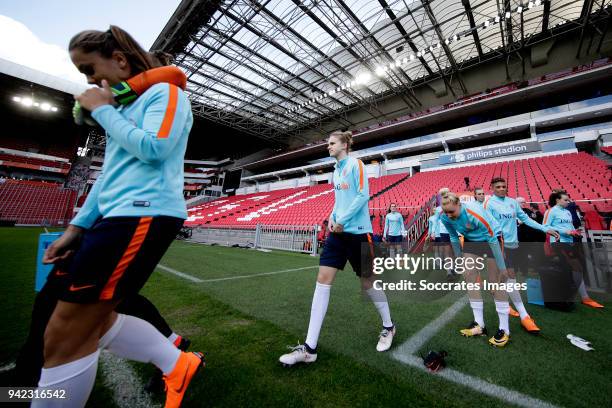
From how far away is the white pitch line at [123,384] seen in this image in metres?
1.34

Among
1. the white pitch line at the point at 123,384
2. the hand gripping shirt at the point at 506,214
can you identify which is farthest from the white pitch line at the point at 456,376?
the hand gripping shirt at the point at 506,214

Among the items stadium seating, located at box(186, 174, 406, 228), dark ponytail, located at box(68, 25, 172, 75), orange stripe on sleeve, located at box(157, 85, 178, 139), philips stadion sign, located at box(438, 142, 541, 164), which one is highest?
philips stadion sign, located at box(438, 142, 541, 164)

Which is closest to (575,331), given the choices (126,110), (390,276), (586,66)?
(390,276)

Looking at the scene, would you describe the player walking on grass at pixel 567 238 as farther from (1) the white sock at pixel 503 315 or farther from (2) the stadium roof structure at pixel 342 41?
(2) the stadium roof structure at pixel 342 41

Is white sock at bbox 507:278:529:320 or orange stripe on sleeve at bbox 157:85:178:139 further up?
orange stripe on sleeve at bbox 157:85:178:139

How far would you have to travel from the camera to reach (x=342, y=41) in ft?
46.9

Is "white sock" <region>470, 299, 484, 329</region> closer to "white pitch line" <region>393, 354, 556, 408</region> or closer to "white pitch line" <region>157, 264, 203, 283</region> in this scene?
"white pitch line" <region>393, 354, 556, 408</region>

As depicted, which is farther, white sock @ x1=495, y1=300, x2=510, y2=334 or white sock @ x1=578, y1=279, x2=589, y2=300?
white sock @ x1=578, y1=279, x2=589, y2=300

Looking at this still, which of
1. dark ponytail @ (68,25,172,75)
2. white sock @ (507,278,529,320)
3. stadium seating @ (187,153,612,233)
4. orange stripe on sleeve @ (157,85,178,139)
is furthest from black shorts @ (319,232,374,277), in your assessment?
stadium seating @ (187,153,612,233)

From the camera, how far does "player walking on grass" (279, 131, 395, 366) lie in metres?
1.92

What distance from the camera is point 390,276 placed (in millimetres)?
5262

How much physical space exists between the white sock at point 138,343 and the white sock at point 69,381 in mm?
230

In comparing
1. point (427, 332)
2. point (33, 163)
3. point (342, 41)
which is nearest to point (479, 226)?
point (427, 332)

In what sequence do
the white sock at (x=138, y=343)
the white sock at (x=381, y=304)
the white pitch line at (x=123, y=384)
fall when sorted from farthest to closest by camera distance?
1. the white sock at (x=381, y=304)
2. the white pitch line at (x=123, y=384)
3. the white sock at (x=138, y=343)
